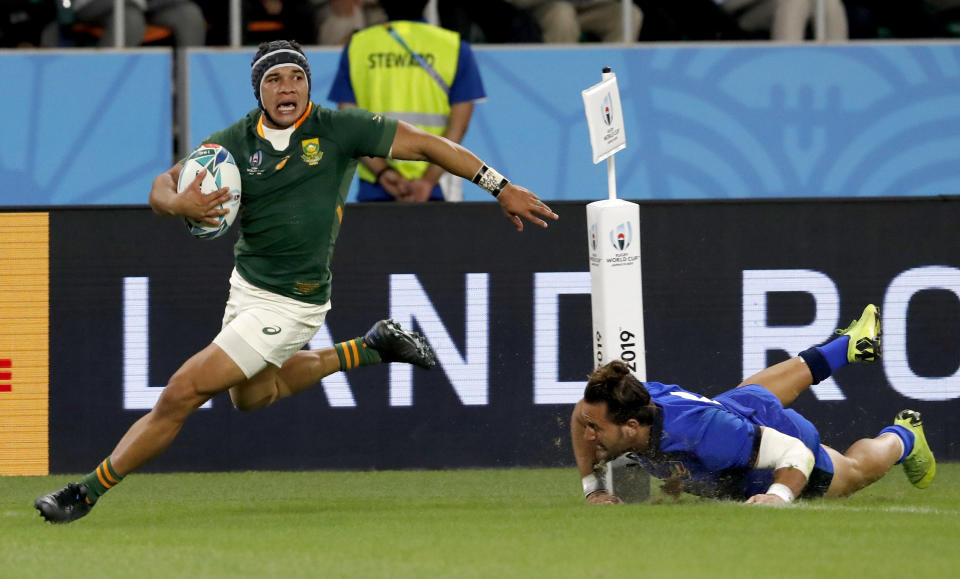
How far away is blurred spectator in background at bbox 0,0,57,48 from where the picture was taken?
1339cm

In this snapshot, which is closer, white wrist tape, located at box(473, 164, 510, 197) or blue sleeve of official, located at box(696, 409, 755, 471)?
blue sleeve of official, located at box(696, 409, 755, 471)

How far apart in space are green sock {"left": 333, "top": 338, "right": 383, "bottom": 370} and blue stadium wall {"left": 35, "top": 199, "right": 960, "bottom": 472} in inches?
51.6

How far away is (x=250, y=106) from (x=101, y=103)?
1.20 metres

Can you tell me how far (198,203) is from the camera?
7613 millimetres

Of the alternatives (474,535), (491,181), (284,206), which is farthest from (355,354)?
(474,535)

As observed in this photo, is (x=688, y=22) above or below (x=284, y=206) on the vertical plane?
above

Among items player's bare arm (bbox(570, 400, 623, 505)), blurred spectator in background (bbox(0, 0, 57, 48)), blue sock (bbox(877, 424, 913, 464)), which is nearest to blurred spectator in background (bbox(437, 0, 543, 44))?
blurred spectator in background (bbox(0, 0, 57, 48))

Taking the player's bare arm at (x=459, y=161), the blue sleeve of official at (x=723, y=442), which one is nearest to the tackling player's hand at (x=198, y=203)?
the player's bare arm at (x=459, y=161)

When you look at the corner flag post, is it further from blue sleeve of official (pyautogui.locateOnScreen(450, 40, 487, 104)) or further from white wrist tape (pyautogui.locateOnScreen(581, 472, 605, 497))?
blue sleeve of official (pyautogui.locateOnScreen(450, 40, 487, 104))

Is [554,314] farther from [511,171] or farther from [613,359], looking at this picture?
[511,171]

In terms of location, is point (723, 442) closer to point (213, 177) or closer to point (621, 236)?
point (621, 236)

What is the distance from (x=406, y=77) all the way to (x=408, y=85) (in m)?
0.06

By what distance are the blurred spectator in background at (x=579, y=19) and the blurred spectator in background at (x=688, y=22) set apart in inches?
4.9

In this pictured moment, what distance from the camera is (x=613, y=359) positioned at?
834 cm
